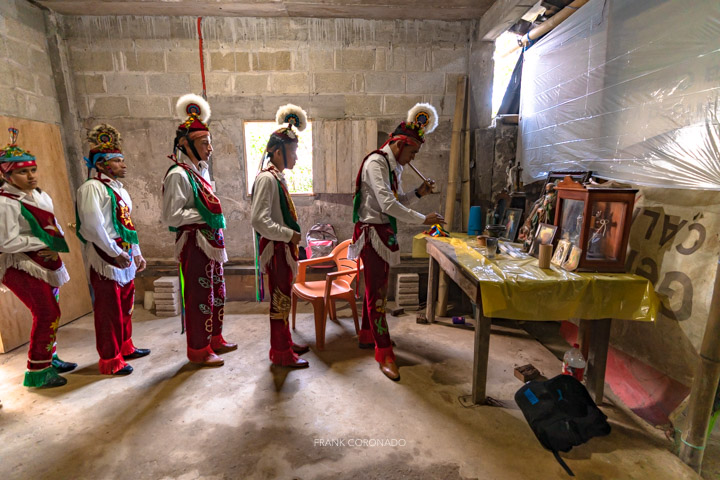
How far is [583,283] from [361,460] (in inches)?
63.7

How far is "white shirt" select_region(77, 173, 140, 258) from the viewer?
7.98 feet

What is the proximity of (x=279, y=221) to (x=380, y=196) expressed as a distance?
76cm

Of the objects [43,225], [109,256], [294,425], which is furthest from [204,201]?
[294,425]

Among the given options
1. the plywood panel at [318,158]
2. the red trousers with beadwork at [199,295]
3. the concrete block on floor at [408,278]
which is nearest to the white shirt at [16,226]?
the red trousers with beadwork at [199,295]

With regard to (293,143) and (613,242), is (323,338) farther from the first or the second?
(613,242)

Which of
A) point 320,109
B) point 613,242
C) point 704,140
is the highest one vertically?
point 320,109

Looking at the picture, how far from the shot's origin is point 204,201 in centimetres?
261

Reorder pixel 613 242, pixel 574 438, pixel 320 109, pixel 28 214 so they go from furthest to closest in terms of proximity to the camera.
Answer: pixel 320 109 → pixel 28 214 → pixel 613 242 → pixel 574 438

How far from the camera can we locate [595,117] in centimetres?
263

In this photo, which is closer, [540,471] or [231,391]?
[540,471]

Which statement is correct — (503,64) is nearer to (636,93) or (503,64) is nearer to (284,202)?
(636,93)

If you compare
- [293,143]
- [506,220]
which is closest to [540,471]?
[506,220]

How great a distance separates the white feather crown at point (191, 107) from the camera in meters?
2.87

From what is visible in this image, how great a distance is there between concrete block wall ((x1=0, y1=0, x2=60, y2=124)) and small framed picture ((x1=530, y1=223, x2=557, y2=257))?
468 cm
